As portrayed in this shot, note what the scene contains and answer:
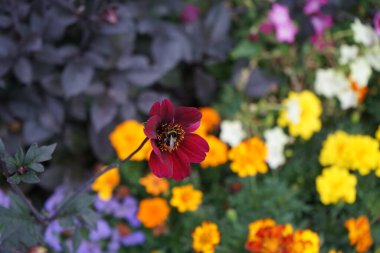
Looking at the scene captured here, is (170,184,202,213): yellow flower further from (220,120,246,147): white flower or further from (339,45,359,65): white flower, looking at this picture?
(339,45,359,65): white flower

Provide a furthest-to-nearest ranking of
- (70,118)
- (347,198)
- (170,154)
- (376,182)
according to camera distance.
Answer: (70,118)
(376,182)
(347,198)
(170,154)

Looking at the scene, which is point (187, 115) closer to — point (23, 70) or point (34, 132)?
point (23, 70)

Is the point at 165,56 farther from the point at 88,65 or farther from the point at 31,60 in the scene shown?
the point at 31,60

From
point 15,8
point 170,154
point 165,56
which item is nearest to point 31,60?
point 15,8

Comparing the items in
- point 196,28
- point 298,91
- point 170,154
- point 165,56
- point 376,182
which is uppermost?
point 196,28

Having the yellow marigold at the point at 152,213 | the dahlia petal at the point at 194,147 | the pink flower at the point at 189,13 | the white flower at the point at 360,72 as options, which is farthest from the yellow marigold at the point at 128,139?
the white flower at the point at 360,72

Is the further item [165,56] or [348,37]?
[348,37]

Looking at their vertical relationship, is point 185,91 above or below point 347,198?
above
